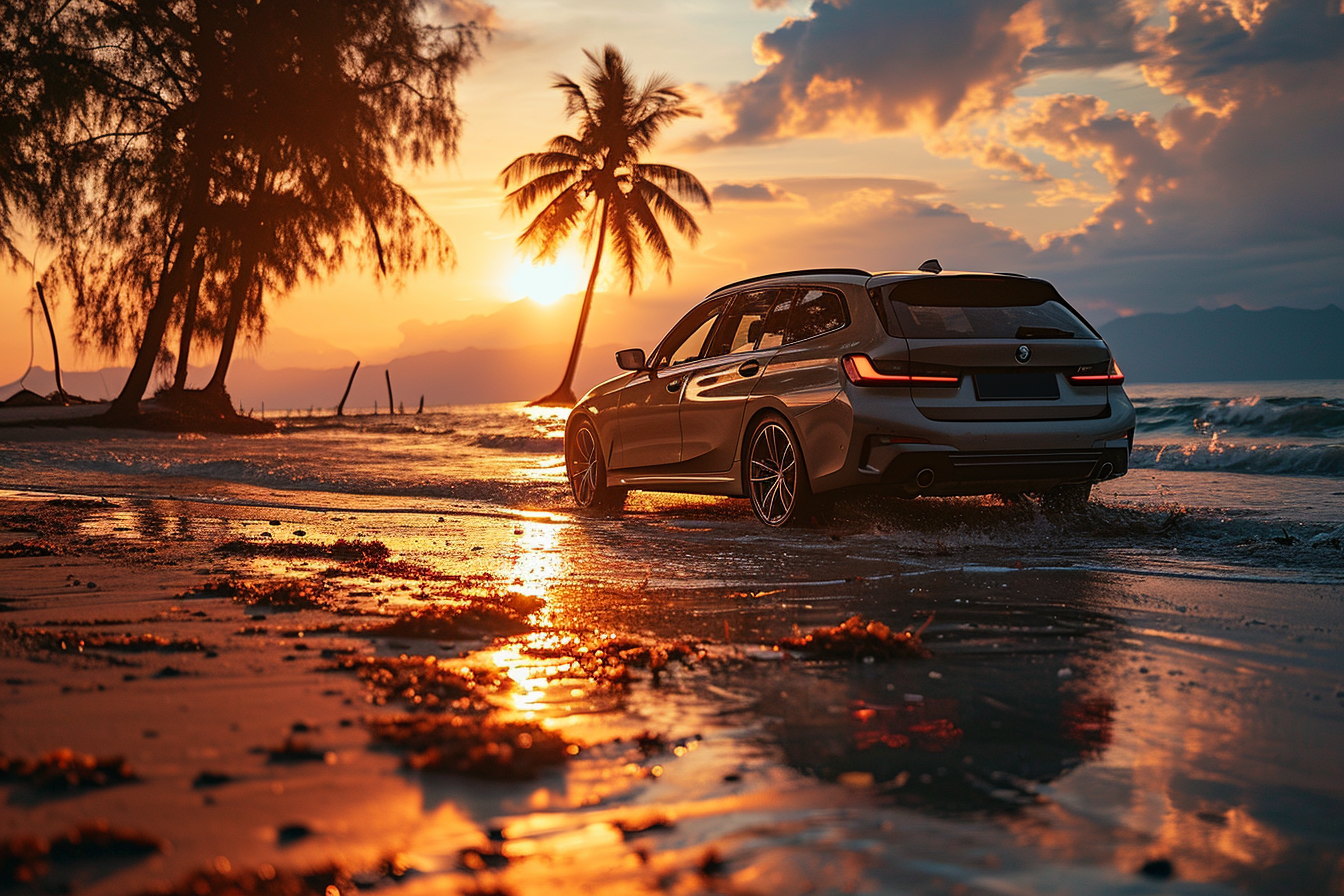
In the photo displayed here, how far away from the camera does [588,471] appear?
1045cm

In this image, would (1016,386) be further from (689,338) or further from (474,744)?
(474,744)

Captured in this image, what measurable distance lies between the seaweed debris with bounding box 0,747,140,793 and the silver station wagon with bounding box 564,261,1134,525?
517cm

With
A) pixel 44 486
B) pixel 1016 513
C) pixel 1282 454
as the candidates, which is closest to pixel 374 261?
pixel 44 486

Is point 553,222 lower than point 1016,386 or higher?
higher

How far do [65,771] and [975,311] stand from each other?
19.5 ft

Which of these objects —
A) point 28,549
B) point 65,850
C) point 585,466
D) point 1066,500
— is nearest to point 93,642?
point 65,850

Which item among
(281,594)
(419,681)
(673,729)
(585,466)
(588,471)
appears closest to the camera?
(673,729)

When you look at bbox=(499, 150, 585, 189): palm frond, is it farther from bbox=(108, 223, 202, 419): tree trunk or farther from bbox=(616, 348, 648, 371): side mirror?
bbox=(616, 348, 648, 371): side mirror

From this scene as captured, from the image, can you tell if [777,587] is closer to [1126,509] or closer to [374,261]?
[1126,509]

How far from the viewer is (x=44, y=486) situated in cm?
1182

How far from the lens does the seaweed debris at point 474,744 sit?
2.51m

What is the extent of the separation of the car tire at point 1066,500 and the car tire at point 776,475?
1714mm

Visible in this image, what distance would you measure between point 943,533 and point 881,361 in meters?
1.32

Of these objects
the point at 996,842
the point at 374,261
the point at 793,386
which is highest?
the point at 374,261
